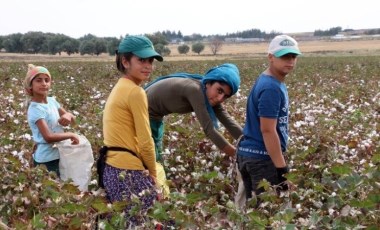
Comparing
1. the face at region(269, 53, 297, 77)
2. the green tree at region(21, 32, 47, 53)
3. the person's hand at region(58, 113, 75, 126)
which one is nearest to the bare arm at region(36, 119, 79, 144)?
the person's hand at region(58, 113, 75, 126)

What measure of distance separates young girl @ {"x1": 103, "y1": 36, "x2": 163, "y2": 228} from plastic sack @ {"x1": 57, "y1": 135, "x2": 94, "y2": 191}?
44 centimetres

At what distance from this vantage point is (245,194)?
3596mm

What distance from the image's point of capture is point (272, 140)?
124 inches

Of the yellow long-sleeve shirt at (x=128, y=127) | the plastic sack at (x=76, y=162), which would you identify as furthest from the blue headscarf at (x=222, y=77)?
the plastic sack at (x=76, y=162)

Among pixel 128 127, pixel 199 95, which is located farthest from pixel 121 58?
pixel 199 95

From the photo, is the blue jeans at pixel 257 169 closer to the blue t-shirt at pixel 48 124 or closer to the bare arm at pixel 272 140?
the bare arm at pixel 272 140

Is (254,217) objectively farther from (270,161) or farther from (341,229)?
(270,161)

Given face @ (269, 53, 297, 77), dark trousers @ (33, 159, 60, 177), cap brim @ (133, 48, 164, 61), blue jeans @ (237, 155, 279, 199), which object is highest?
cap brim @ (133, 48, 164, 61)

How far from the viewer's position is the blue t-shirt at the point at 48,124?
376 centimetres

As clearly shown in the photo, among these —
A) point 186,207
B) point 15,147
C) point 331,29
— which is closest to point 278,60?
point 186,207

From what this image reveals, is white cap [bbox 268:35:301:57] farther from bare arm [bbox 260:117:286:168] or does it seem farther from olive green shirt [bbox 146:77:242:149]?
olive green shirt [bbox 146:77:242:149]

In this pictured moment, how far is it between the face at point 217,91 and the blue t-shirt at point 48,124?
3.53ft

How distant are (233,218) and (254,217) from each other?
0.07 meters

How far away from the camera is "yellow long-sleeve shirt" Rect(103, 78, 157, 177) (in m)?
2.90
